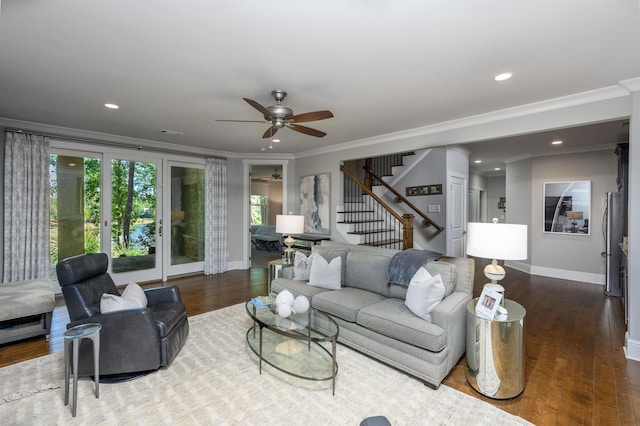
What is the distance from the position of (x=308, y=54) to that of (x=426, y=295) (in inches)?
88.5

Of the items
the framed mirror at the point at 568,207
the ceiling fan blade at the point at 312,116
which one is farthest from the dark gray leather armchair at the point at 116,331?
the framed mirror at the point at 568,207

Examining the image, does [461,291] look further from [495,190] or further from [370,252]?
[495,190]

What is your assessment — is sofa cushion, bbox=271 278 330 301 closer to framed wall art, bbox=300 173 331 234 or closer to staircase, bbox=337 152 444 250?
staircase, bbox=337 152 444 250

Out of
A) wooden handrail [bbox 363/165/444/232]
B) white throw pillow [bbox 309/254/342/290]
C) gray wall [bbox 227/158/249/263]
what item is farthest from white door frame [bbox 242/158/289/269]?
white throw pillow [bbox 309/254/342/290]

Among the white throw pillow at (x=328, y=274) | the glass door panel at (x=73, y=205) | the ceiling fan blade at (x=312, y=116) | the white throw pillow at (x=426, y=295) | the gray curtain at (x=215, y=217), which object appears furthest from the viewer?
the gray curtain at (x=215, y=217)

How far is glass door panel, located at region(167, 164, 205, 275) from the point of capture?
5898mm

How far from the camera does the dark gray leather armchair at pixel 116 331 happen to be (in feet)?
7.65

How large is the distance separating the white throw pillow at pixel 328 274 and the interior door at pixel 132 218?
3.71m

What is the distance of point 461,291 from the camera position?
2.86 meters

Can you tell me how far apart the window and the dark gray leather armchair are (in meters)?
8.64

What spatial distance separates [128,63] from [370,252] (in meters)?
3.06

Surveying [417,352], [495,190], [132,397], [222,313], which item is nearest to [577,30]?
[417,352]

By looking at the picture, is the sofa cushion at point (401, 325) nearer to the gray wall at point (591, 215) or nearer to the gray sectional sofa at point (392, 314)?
the gray sectional sofa at point (392, 314)

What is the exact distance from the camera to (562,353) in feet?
9.46
